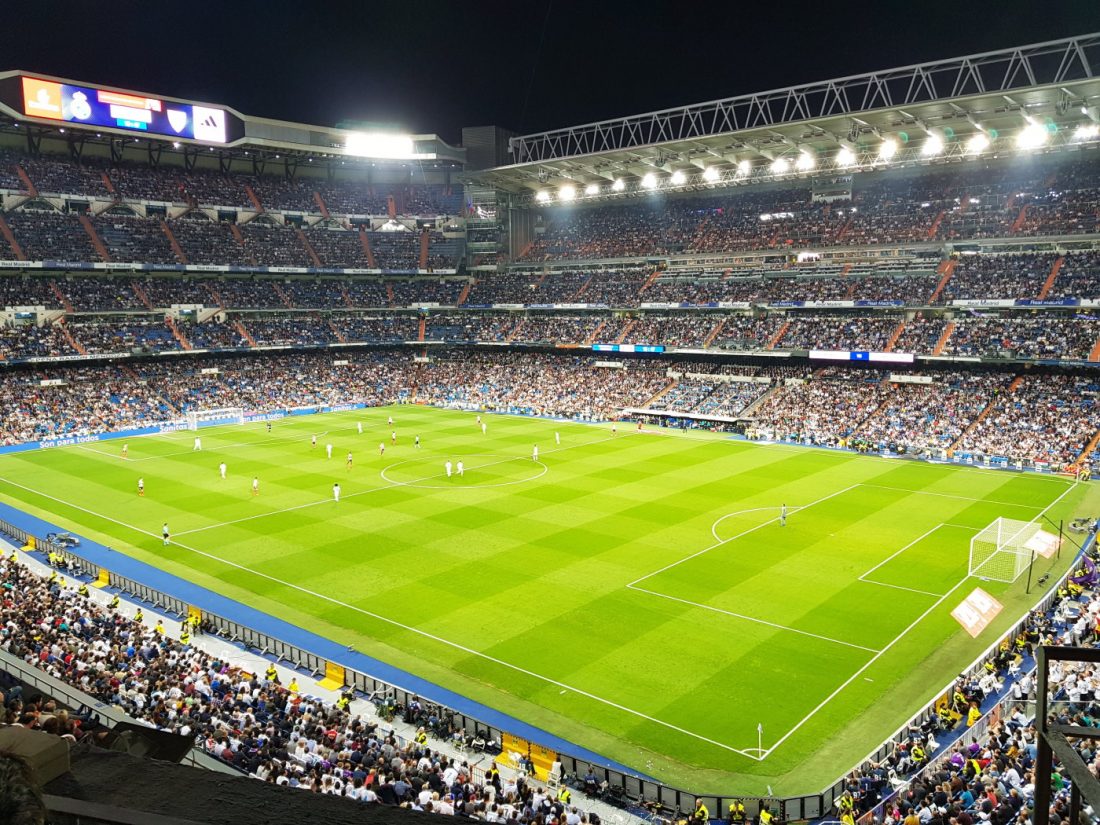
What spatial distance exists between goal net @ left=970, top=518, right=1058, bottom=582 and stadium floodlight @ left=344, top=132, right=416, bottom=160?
76595mm

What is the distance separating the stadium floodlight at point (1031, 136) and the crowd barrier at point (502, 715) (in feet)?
128

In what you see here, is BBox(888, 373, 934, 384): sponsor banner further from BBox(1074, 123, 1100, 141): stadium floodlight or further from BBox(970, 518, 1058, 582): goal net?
BBox(970, 518, 1058, 582): goal net

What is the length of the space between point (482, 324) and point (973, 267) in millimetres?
48811

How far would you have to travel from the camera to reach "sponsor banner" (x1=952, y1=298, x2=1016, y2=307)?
56.2 m

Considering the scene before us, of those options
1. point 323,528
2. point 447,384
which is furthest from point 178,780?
point 447,384

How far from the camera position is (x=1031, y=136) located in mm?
56219

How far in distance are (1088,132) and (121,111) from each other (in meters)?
78.6

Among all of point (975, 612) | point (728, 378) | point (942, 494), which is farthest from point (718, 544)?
point (728, 378)

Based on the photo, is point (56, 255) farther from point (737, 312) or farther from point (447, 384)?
point (737, 312)

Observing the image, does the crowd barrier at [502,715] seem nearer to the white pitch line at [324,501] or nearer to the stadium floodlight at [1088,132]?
the white pitch line at [324,501]

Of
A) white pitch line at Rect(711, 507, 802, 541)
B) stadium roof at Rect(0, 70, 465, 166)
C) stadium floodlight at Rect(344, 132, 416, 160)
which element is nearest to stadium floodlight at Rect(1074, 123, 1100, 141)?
white pitch line at Rect(711, 507, 802, 541)

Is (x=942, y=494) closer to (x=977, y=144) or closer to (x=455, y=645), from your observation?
(x=455, y=645)

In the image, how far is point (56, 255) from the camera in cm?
6975

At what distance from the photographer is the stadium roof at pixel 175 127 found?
221 ft
